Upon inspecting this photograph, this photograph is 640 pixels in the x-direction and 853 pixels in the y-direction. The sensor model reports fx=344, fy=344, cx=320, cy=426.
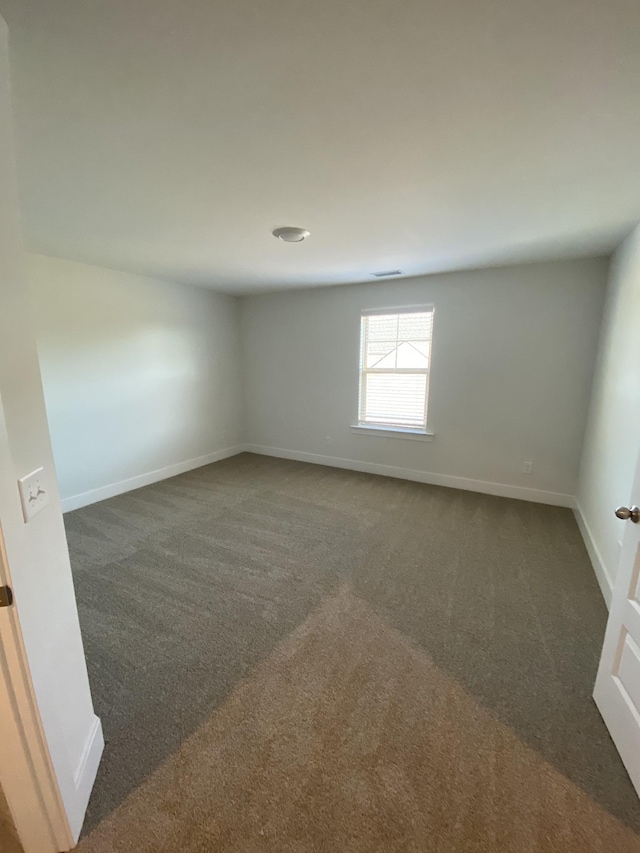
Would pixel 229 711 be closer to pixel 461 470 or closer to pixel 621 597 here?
pixel 621 597

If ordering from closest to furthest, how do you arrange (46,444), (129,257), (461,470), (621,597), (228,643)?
(46,444) < (621,597) < (228,643) < (129,257) < (461,470)

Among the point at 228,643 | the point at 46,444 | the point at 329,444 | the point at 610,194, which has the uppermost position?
the point at 610,194

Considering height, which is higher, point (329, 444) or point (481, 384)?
point (481, 384)

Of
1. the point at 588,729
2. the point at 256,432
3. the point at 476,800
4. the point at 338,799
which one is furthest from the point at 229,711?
the point at 256,432

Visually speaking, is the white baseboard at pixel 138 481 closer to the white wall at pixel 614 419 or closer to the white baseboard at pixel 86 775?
the white baseboard at pixel 86 775

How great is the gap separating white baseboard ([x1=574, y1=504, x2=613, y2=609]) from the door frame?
2595mm

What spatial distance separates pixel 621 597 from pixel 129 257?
4084mm

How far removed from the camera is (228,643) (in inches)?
72.3

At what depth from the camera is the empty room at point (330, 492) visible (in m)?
0.98

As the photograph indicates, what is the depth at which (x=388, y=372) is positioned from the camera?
429cm

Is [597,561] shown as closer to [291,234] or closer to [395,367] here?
[395,367]

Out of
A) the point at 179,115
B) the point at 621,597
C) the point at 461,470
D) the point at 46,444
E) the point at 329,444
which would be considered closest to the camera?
the point at 46,444

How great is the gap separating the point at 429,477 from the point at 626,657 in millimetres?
2857

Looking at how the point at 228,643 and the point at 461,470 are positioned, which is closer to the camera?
the point at 228,643
